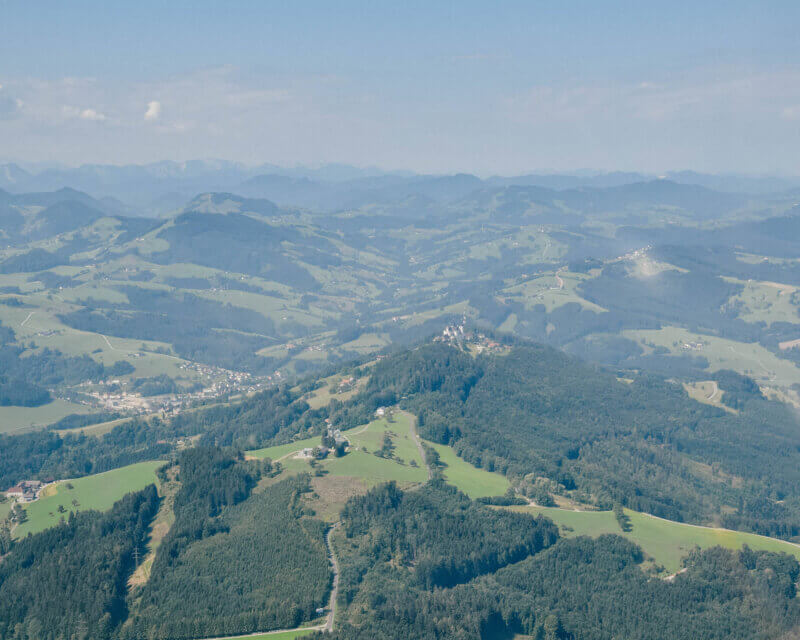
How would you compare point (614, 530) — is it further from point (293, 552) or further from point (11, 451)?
point (11, 451)

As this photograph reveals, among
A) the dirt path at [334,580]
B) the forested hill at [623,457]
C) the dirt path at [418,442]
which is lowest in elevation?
the forested hill at [623,457]

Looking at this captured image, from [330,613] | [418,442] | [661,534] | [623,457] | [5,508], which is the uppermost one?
[330,613]

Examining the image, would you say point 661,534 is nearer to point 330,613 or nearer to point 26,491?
point 330,613

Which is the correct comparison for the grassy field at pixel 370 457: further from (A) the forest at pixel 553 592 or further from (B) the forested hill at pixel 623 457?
(A) the forest at pixel 553 592

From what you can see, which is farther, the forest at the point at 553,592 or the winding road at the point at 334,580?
the forest at the point at 553,592

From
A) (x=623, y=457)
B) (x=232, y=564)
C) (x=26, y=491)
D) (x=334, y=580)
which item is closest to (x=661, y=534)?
(x=623, y=457)

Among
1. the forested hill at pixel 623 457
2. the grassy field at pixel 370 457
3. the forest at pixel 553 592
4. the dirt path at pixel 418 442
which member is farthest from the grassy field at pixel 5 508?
the forested hill at pixel 623 457

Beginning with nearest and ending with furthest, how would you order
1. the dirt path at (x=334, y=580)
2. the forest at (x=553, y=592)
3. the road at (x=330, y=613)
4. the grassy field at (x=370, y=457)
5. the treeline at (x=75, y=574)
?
1. the road at (x=330, y=613)
2. the dirt path at (x=334, y=580)
3. the forest at (x=553, y=592)
4. the treeline at (x=75, y=574)
5. the grassy field at (x=370, y=457)

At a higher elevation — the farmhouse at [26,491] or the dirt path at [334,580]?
the dirt path at [334,580]
